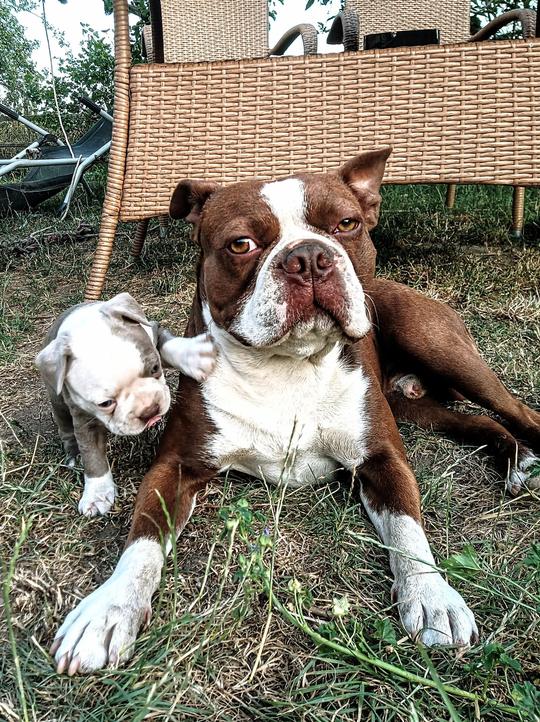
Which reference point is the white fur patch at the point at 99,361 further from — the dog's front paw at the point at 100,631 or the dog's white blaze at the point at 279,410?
the dog's front paw at the point at 100,631

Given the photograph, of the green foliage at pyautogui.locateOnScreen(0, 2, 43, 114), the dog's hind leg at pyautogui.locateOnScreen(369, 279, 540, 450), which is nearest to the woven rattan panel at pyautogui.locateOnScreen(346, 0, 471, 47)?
the dog's hind leg at pyautogui.locateOnScreen(369, 279, 540, 450)

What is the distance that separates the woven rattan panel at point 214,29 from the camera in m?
4.90

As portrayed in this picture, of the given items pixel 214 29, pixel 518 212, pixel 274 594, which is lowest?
pixel 274 594

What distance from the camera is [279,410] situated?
2109 mm

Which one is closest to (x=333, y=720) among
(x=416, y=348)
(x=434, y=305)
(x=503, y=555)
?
(x=503, y=555)

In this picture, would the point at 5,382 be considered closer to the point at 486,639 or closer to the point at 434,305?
the point at 434,305

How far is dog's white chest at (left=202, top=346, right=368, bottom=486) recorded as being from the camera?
2.10m

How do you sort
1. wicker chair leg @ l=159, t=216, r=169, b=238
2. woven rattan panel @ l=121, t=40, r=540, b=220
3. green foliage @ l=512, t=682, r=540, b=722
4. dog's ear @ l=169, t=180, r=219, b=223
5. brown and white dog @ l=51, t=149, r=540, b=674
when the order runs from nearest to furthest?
green foliage @ l=512, t=682, r=540, b=722, brown and white dog @ l=51, t=149, r=540, b=674, dog's ear @ l=169, t=180, r=219, b=223, woven rattan panel @ l=121, t=40, r=540, b=220, wicker chair leg @ l=159, t=216, r=169, b=238

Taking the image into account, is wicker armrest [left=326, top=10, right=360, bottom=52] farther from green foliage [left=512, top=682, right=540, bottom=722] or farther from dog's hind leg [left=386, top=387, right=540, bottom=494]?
green foliage [left=512, top=682, right=540, bottom=722]

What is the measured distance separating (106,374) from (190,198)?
75cm

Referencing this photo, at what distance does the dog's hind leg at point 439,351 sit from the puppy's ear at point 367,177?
309mm

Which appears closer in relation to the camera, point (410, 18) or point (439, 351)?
point (439, 351)

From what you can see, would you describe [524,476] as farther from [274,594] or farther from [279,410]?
[274,594]

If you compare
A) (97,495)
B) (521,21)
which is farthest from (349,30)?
(97,495)
